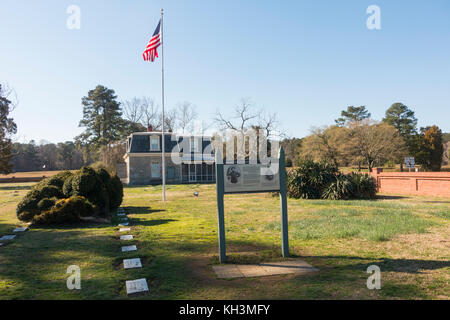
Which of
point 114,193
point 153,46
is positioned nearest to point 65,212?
point 114,193

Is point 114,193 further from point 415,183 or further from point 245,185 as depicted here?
point 415,183

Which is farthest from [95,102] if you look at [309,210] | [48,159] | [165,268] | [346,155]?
[165,268]

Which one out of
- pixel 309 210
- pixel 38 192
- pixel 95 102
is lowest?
pixel 309 210

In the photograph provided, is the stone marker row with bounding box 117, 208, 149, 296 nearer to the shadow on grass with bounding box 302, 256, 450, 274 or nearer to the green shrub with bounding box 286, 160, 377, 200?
the shadow on grass with bounding box 302, 256, 450, 274

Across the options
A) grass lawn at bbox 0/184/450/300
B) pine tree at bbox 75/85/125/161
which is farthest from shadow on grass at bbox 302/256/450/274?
pine tree at bbox 75/85/125/161

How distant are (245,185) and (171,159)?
28.7 m

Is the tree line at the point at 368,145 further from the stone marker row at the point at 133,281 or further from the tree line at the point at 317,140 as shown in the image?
the stone marker row at the point at 133,281

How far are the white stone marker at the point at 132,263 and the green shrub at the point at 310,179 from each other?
1168 centimetres

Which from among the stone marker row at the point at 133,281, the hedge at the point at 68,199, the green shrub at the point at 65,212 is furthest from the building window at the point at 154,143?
the stone marker row at the point at 133,281

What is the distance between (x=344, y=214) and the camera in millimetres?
9812

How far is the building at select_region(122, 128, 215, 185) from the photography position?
32.5 meters

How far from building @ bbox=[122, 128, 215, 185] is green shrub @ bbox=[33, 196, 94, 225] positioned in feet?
77.6

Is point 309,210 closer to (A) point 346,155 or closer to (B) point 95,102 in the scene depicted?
(A) point 346,155
